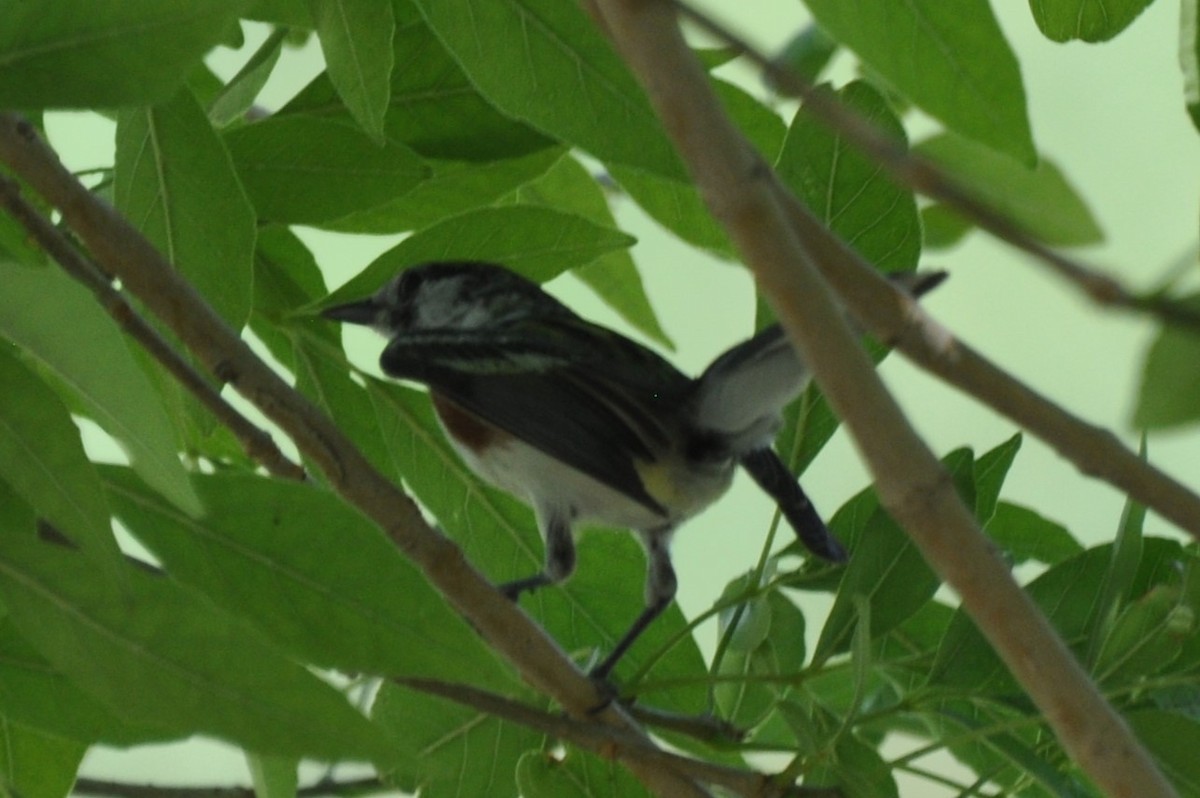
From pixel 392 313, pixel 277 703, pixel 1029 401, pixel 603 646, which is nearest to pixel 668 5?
pixel 1029 401

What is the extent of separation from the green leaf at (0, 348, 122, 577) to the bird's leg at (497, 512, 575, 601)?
1.99ft

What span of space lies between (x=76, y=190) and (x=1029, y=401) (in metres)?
0.66

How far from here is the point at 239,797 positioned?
142 centimetres

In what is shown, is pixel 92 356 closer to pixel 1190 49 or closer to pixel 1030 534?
pixel 1190 49

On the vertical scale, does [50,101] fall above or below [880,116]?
below

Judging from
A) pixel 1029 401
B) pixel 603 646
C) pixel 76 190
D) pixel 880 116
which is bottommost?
pixel 1029 401

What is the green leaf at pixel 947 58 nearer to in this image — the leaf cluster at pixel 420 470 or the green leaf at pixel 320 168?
the leaf cluster at pixel 420 470

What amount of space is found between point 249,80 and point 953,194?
940 millimetres

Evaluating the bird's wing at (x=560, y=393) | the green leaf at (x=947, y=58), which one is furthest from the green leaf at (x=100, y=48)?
the bird's wing at (x=560, y=393)

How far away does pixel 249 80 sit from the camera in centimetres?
127

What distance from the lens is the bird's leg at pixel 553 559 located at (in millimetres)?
1417

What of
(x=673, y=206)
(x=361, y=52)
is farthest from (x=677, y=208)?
(x=361, y=52)

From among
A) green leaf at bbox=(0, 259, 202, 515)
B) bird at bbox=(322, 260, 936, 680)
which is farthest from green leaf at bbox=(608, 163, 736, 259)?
green leaf at bbox=(0, 259, 202, 515)

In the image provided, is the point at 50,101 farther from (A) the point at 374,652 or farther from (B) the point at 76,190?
(A) the point at 374,652
